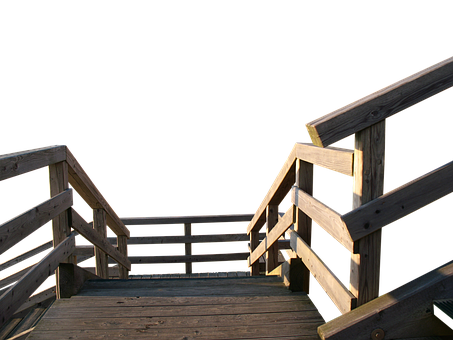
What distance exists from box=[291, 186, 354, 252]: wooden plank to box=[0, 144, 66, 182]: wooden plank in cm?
190

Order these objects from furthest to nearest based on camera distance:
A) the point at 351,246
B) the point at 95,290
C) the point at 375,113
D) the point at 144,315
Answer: the point at 95,290 → the point at 144,315 → the point at 351,246 → the point at 375,113

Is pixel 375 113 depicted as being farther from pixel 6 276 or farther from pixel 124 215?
pixel 124 215

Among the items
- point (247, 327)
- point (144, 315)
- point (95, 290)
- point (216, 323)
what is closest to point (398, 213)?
point (247, 327)

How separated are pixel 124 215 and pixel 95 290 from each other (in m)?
2.83

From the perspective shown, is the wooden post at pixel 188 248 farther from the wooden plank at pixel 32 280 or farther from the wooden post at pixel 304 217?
the wooden post at pixel 304 217

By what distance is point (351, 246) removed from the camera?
189 cm

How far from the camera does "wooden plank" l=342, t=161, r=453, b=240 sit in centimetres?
184

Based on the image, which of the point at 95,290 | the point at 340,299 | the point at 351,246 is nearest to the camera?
the point at 351,246

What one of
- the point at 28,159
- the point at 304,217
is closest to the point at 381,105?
the point at 304,217

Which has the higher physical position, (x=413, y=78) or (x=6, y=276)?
(x=413, y=78)

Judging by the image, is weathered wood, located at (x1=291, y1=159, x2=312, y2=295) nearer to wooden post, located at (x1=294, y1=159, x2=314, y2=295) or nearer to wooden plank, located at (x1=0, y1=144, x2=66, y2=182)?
wooden post, located at (x1=294, y1=159, x2=314, y2=295)

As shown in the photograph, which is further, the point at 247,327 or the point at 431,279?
the point at 247,327

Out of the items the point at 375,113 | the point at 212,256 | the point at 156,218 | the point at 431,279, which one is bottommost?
the point at 212,256

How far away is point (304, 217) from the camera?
10.0 ft
